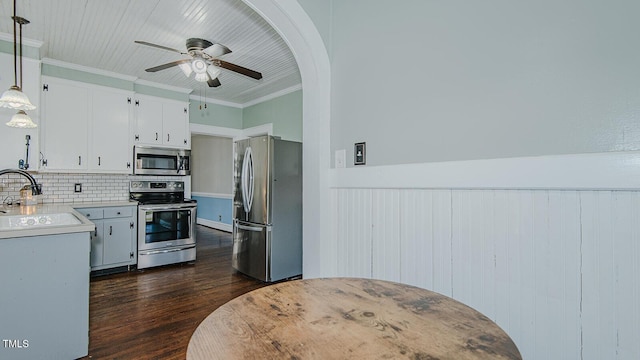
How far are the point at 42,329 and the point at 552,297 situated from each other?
2.71m

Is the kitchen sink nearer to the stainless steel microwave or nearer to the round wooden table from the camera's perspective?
the stainless steel microwave

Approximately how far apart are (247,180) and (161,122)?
173 centimetres

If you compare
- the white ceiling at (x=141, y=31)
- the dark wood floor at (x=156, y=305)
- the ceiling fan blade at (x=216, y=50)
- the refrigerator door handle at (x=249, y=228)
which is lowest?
the dark wood floor at (x=156, y=305)

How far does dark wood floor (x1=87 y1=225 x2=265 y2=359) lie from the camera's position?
2033mm

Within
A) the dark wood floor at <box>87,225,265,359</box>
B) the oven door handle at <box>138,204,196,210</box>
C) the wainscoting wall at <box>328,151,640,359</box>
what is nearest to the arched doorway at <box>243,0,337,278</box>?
the wainscoting wall at <box>328,151,640,359</box>

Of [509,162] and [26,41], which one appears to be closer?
[509,162]

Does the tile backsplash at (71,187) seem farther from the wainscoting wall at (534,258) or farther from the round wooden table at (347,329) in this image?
the wainscoting wall at (534,258)

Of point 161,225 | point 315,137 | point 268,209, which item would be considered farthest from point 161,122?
point 315,137

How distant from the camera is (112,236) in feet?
11.6

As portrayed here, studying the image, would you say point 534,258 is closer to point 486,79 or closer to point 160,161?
point 486,79

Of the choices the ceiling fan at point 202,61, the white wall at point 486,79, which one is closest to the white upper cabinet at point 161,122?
the ceiling fan at point 202,61

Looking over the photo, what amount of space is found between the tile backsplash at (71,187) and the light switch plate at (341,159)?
11.7 feet

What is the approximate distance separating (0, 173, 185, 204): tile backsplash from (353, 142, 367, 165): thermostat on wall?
3.72 meters

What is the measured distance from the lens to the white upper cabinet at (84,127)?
3369mm
